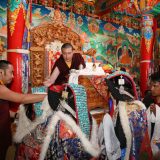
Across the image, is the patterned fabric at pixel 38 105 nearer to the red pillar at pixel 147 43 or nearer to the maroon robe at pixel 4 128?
Answer: the maroon robe at pixel 4 128

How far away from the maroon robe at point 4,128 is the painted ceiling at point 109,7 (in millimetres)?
4810

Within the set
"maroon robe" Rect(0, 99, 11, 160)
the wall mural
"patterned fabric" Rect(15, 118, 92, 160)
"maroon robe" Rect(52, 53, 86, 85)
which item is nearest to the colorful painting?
the wall mural

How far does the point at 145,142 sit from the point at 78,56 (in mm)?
2219

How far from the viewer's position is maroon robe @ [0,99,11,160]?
2259 mm

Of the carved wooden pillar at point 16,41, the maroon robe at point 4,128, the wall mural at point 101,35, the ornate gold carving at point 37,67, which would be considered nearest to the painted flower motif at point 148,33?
the wall mural at point 101,35

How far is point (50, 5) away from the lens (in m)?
6.54

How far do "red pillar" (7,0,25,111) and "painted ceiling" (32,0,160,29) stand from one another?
2303mm

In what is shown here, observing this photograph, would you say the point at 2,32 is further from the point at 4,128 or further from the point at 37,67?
the point at 4,128

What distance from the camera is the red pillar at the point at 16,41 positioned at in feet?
13.6

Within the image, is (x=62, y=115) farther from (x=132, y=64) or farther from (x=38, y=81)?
(x=132, y=64)

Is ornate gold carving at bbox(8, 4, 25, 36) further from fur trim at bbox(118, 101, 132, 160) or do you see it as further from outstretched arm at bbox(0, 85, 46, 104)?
fur trim at bbox(118, 101, 132, 160)

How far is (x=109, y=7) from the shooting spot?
7.50 m

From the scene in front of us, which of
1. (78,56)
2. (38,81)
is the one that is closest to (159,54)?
(38,81)

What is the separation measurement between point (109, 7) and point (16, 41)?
4.43 meters
